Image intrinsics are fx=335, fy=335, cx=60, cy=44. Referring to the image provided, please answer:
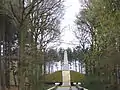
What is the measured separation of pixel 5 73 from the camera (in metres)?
31.4

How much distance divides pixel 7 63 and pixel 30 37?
3664 millimetres

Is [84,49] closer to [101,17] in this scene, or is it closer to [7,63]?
[7,63]

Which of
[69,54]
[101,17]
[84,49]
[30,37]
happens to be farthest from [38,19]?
[69,54]

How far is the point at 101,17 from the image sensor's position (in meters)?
21.2

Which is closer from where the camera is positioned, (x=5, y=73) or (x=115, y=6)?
(x=115, y=6)

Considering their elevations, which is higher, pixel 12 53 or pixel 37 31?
pixel 37 31

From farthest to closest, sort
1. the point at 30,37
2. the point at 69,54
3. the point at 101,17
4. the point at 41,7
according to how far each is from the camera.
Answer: the point at 69,54
the point at 30,37
the point at 41,7
the point at 101,17

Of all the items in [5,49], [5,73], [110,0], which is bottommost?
[5,73]

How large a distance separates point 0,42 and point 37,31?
3.92 m

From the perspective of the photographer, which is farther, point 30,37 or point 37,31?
point 37,31

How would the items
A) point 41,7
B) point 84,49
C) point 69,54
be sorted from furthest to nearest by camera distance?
point 69,54, point 84,49, point 41,7

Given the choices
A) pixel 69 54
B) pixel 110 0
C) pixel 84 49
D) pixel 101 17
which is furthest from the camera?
pixel 69 54

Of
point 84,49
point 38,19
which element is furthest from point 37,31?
point 84,49

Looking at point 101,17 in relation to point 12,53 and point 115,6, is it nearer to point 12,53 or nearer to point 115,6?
point 115,6
